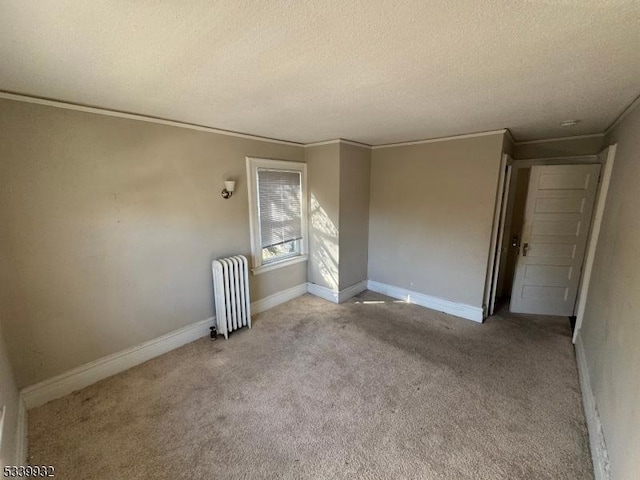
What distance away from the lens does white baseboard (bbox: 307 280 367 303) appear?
3975 millimetres

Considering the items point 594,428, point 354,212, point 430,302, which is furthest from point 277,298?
point 594,428

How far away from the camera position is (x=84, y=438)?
5.97 feet

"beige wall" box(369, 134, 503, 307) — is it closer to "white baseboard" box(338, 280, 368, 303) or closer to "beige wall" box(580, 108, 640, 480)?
"white baseboard" box(338, 280, 368, 303)

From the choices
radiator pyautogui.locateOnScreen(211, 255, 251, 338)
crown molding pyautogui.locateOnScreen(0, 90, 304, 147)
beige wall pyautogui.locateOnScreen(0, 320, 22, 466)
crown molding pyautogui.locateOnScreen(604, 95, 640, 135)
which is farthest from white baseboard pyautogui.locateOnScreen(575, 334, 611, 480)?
crown molding pyautogui.locateOnScreen(0, 90, 304, 147)

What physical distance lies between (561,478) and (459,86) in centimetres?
243

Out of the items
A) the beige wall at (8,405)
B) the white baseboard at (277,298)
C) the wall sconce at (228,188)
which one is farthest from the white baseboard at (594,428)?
the wall sconce at (228,188)

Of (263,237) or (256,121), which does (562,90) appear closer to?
(256,121)

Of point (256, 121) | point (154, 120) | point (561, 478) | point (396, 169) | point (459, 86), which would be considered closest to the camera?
point (561, 478)

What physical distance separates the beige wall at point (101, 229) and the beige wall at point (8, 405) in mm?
157

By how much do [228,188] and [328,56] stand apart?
6.66 ft

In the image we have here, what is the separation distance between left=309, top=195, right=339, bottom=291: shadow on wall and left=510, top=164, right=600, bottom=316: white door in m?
2.48

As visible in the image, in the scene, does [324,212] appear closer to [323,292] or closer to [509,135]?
[323,292]

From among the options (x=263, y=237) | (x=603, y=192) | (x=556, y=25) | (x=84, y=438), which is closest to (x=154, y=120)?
(x=263, y=237)

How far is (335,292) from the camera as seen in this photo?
13.0ft
